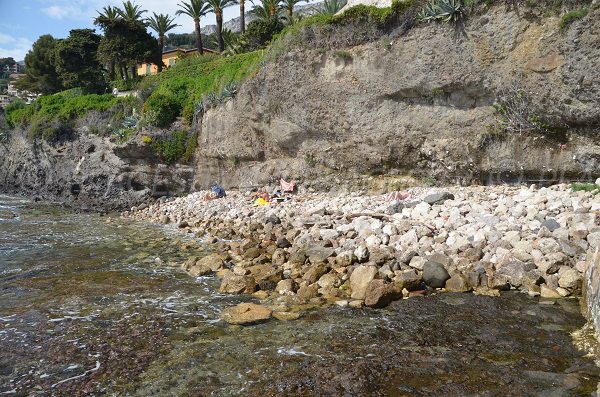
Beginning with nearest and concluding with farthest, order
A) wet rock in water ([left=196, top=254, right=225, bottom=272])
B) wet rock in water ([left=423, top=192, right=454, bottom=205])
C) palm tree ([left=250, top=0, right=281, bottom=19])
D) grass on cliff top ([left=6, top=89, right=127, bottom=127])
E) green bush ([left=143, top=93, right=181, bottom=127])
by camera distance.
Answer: wet rock in water ([left=196, top=254, right=225, bottom=272]) → wet rock in water ([left=423, top=192, right=454, bottom=205]) → green bush ([left=143, top=93, right=181, bottom=127]) → grass on cliff top ([left=6, top=89, right=127, bottom=127]) → palm tree ([left=250, top=0, right=281, bottom=19])

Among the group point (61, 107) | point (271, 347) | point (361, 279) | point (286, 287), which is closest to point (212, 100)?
point (61, 107)

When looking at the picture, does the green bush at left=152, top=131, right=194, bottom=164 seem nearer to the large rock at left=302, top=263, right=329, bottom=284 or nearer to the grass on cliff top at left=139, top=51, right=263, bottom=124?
the grass on cliff top at left=139, top=51, right=263, bottom=124

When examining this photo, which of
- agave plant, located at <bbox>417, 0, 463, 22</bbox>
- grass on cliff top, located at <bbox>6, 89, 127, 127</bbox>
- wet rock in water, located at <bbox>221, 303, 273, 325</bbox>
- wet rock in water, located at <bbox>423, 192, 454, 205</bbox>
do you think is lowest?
wet rock in water, located at <bbox>221, 303, 273, 325</bbox>

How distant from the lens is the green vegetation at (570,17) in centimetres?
1173

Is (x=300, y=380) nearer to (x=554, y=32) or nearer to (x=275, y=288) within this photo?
(x=275, y=288)

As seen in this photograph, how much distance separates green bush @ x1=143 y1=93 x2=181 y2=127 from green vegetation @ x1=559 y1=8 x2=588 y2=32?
17712 millimetres

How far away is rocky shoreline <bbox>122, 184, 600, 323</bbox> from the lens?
7.44 m

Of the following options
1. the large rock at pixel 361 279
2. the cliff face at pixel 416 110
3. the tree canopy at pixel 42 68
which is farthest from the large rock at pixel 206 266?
the tree canopy at pixel 42 68

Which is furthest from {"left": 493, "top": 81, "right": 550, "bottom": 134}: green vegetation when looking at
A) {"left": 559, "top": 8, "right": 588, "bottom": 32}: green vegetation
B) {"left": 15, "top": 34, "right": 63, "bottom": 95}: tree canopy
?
{"left": 15, "top": 34, "right": 63, "bottom": 95}: tree canopy

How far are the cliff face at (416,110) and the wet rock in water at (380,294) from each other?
8.19 metres

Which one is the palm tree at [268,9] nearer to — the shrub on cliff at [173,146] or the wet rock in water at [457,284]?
the shrub on cliff at [173,146]

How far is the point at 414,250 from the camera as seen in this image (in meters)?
8.95

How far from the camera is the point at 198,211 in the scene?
17344mm

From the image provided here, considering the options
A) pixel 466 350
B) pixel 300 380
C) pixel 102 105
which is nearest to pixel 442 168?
pixel 466 350
